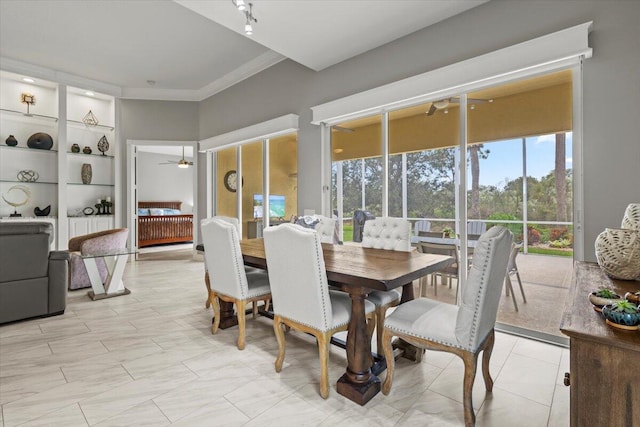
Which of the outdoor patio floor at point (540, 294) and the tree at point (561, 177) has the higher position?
the tree at point (561, 177)

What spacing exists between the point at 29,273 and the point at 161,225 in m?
5.73

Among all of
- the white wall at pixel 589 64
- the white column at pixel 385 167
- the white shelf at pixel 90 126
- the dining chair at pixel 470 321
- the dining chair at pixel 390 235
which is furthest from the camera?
the white shelf at pixel 90 126

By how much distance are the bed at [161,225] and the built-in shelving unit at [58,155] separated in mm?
2084

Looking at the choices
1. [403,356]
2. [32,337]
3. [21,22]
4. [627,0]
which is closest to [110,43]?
[21,22]

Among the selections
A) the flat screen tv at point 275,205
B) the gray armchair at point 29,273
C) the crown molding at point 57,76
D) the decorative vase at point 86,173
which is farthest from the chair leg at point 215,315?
the crown molding at point 57,76

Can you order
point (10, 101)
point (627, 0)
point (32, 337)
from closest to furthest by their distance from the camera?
point (627, 0)
point (32, 337)
point (10, 101)

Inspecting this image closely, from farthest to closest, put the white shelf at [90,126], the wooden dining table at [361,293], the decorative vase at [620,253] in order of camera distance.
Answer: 1. the white shelf at [90,126]
2. the wooden dining table at [361,293]
3. the decorative vase at [620,253]

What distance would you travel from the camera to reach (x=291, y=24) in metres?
3.36

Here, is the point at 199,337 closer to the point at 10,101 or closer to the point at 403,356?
the point at 403,356

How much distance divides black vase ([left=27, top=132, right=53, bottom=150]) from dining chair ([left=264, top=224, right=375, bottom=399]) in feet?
18.8

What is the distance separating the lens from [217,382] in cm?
210

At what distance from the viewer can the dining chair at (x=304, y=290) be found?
1.92 meters

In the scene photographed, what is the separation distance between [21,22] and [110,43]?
3.17ft

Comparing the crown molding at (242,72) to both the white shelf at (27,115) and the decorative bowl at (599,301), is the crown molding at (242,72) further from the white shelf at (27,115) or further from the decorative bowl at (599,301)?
the decorative bowl at (599,301)
